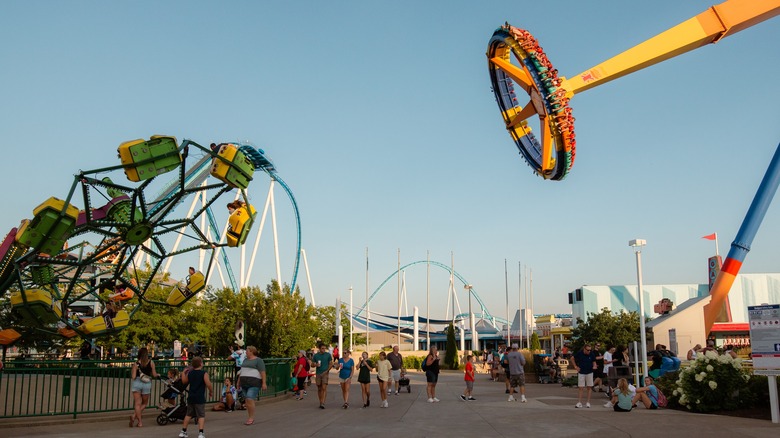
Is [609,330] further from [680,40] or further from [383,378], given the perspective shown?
[383,378]

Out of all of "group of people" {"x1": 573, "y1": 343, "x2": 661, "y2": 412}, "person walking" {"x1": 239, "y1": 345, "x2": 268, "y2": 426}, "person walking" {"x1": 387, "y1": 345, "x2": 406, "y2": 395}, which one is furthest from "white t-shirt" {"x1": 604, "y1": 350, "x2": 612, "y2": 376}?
"person walking" {"x1": 239, "y1": 345, "x2": 268, "y2": 426}

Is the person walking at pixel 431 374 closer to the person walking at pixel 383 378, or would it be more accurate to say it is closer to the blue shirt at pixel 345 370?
the person walking at pixel 383 378

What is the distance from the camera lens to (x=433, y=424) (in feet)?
44.2

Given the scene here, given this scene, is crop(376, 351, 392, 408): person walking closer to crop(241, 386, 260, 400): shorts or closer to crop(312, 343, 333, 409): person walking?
crop(312, 343, 333, 409): person walking

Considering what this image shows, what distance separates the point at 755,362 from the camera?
13.2m

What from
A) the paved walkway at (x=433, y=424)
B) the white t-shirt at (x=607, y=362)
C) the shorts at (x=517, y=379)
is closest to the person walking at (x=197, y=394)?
the paved walkway at (x=433, y=424)

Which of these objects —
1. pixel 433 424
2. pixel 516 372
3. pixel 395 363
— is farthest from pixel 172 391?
pixel 516 372

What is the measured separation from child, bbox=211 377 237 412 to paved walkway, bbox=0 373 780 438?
35 centimetres

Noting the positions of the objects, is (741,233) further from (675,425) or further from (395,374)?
(675,425)

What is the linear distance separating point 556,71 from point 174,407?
1160 centimetres

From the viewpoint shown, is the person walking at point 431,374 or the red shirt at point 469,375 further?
the red shirt at point 469,375

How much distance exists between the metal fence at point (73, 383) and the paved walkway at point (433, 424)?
0.44m

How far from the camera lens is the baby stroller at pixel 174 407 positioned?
1402 cm

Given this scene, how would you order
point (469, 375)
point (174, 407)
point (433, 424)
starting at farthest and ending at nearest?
point (469, 375), point (174, 407), point (433, 424)
